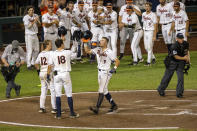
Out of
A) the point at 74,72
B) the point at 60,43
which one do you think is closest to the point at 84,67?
the point at 74,72

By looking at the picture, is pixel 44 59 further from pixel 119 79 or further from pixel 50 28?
pixel 50 28

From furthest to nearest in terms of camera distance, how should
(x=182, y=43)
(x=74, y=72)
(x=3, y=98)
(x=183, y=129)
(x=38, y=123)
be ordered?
(x=74, y=72) < (x=3, y=98) < (x=182, y=43) < (x=38, y=123) < (x=183, y=129)

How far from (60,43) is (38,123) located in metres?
1.92

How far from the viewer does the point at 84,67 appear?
21672mm

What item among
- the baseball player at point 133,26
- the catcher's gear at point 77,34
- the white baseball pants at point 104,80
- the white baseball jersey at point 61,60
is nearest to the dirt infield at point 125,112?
the white baseball pants at point 104,80

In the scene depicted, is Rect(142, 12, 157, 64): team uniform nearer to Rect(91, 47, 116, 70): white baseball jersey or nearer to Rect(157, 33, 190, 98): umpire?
Rect(157, 33, 190, 98): umpire

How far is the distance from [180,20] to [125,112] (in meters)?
7.54

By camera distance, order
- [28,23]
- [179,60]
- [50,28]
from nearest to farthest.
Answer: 1. [179,60]
2. [50,28]
3. [28,23]

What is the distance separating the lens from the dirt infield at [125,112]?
41.2 ft

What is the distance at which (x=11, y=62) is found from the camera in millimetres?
16516

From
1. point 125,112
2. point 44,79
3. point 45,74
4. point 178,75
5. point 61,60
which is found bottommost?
point 125,112

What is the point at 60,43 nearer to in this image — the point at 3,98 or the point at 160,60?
the point at 3,98

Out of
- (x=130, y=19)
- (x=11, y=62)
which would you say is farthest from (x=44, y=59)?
(x=130, y=19)

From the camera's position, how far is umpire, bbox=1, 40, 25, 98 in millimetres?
16328
